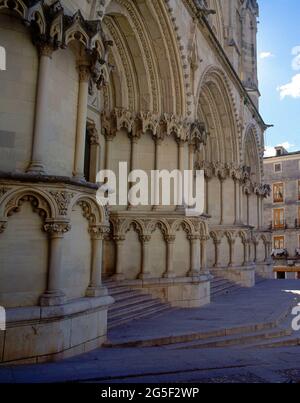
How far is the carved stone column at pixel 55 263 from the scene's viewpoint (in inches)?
224

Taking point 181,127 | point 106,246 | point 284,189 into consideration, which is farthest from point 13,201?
point 284,189

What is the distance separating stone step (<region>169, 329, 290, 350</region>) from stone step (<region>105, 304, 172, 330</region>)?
154 cm

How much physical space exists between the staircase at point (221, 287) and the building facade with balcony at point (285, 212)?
868 inches

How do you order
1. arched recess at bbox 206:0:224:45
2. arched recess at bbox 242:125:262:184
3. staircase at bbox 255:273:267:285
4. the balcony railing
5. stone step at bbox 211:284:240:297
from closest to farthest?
stone step at bbox 211:284:240:297 → arched recess at bbox 206:0:224:45 → staircase at bbox 255:273:267:285 → arched recess at bbox 242:125:262:184 → the balcony railing

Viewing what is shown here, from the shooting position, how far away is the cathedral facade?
223 inches

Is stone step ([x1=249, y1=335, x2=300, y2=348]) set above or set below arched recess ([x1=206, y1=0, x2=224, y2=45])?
below

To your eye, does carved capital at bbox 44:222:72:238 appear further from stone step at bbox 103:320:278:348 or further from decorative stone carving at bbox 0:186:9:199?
stone step at bbox 103:320:278:348

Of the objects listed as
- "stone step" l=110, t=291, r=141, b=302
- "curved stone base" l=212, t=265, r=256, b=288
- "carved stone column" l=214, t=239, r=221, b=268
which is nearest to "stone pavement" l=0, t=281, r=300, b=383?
"stone step" l=110, t=291, r=141, b=302

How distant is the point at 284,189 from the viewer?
123ft

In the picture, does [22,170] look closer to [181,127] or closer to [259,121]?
[181,127]

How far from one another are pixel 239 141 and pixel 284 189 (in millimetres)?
21504

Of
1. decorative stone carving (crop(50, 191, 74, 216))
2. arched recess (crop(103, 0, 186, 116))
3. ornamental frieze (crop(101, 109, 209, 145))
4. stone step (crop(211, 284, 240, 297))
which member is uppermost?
arched recess (crop(103, 0, 186, 116))

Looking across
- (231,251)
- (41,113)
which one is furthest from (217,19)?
(41,113)
